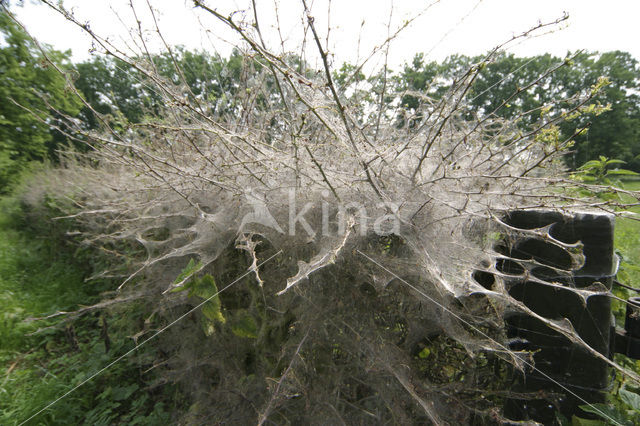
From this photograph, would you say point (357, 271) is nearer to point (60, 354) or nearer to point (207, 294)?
point (207, 294)

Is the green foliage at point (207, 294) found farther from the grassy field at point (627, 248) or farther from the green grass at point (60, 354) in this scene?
the grassy field at point (627, 248)

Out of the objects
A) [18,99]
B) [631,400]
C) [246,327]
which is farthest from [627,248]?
[18,99]

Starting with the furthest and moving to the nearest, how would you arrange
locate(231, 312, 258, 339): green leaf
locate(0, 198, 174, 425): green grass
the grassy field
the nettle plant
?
locate(0, 198, 174, 425): green grass → the grassy field → locate(231, 312, 258, 339): green leaf → the nettle plant

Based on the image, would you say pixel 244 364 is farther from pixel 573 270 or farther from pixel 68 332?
pixel 68 332

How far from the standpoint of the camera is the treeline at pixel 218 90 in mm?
1626

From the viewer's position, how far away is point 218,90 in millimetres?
3428

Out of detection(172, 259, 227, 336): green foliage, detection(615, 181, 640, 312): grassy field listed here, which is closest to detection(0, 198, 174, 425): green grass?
detection(172, 259, 227, 336): green foliage

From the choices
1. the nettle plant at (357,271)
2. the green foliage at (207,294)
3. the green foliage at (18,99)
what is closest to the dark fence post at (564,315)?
the nettle plant at (357,271)

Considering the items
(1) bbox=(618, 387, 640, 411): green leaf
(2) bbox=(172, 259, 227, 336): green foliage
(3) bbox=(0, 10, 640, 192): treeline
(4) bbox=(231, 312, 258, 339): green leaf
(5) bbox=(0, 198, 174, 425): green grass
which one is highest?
(3) bbox=(0, 10, 640, 192): treeline

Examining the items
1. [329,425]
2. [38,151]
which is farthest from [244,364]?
[38,151]

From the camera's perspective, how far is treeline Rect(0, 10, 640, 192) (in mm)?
1626

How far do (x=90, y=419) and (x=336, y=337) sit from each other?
247cm

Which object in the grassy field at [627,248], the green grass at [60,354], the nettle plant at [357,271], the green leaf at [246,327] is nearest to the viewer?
the nettle plant at [357,271]

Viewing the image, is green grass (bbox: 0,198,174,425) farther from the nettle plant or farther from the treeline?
the treeline
